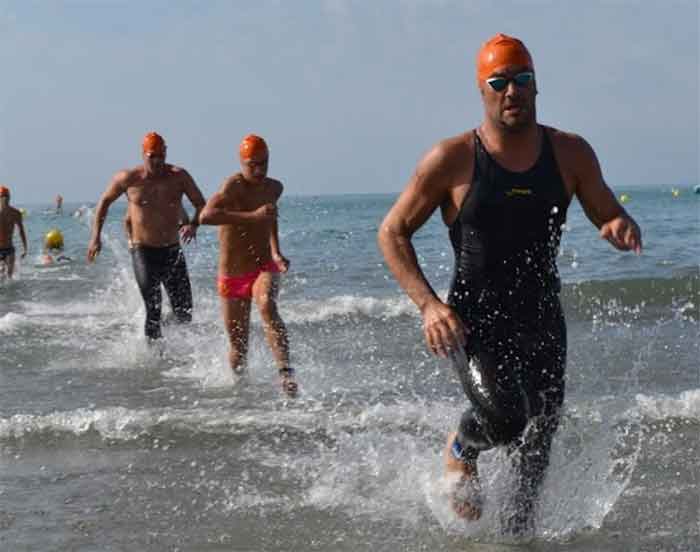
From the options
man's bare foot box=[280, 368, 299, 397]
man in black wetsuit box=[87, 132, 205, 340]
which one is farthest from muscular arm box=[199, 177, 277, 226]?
man in black wetsuit box=[87, 132, 205, 340]

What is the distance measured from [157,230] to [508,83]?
236 inches

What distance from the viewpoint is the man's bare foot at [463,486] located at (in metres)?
4.30

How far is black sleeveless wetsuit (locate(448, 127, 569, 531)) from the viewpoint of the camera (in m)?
3.89

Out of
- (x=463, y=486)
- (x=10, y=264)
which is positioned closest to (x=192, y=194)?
(x=463, y=486)

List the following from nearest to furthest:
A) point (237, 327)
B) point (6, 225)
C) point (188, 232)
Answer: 1. point (237, 327)
2. point (188, 232)
3. point (6, 225)

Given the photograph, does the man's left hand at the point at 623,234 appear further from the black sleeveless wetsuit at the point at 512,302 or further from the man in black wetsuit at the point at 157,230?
the man in black wetsuit at the point at 157,230

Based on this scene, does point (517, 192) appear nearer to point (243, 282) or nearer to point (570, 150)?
point (570, 150)

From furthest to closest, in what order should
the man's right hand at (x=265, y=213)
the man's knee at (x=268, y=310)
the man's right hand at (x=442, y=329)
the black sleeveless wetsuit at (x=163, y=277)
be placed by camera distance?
the black sleeveless wetsuit at (x=163, y=277)
the man's knee at (x=268, y=310)
the man's right hand at (x=265, y=213)
the man's right hand at (x=442, y=329)

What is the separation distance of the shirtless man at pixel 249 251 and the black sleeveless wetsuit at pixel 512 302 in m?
3.41

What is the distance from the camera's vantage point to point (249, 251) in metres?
7.64

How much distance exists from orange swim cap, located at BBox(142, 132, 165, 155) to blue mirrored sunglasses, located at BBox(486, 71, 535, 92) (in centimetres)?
571

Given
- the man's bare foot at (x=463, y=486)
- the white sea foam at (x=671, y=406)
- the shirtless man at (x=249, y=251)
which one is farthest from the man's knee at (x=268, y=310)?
the man's bare foot at (x=463, y=486)

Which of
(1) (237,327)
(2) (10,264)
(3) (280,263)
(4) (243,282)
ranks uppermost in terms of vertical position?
(3) (280,263)

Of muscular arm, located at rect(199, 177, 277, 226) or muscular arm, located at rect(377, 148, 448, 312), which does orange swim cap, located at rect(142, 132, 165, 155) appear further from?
muscular arm, located at rect(377, 148, 448, 312)
